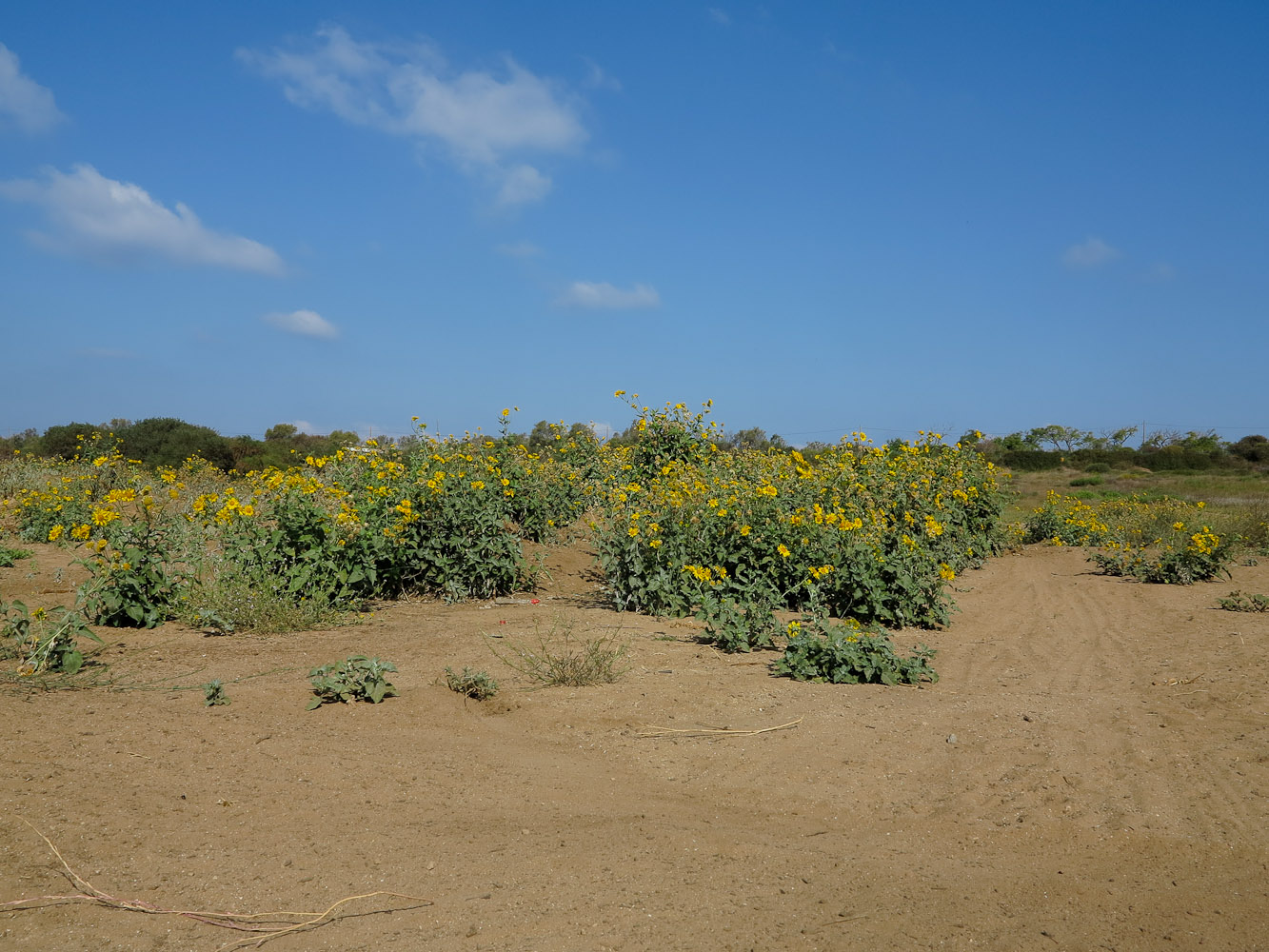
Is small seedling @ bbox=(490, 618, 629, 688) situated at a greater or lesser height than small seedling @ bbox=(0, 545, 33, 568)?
lesser

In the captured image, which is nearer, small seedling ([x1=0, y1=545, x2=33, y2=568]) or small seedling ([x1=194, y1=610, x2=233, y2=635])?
small seedling ([x1=194, y1=610, x2=233, y2=635])

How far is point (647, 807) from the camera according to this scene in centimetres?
334

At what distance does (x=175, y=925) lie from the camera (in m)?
2.43

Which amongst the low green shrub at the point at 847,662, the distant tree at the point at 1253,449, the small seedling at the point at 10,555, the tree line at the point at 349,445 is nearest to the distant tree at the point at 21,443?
the tree line at the point at 349,445

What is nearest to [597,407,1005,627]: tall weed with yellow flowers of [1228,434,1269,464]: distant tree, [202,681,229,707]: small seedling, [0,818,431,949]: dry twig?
[202,681,229,707]: small seedling

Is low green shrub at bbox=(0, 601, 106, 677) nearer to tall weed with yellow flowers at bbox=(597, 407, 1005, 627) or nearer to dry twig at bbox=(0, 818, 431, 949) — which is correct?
dry twig at bbox=(0, 818, 431, 949)

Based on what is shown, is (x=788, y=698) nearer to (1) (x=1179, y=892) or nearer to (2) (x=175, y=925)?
(1) (x=1179, y=892)

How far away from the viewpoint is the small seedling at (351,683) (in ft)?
14.0

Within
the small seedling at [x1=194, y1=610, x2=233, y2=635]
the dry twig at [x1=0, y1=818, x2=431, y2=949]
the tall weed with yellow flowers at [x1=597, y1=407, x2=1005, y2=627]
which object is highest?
the tall weed with yellow flowers at [x1=597, y1=407, x2=1005, y2=627]

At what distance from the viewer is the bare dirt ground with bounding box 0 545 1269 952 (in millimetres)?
2527

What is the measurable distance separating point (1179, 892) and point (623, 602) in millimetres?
4467

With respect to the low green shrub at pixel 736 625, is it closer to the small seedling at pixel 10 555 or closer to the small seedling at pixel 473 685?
the small seedling at pixel 473 685

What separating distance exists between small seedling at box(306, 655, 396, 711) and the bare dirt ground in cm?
8

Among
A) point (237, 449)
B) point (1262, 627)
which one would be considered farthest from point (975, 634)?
point (237, 449)
